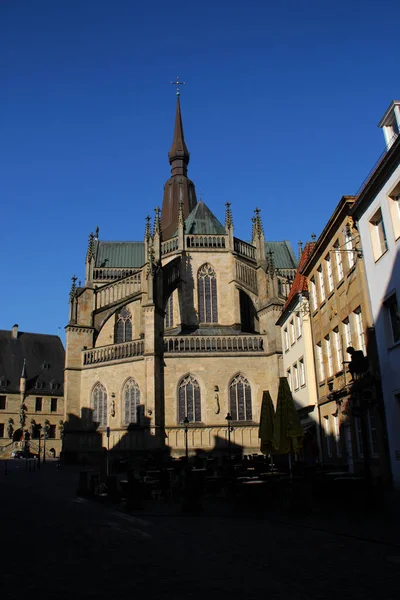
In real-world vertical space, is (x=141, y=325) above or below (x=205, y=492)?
above

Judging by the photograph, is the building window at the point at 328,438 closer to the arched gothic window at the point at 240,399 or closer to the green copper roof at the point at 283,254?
the arched gothic window at the point at 240,399

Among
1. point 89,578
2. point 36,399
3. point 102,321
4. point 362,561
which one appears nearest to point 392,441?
point 362,561

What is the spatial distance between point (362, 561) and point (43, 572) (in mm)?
4094

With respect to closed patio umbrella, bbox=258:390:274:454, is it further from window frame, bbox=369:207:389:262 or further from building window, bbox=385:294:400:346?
window frame, bbox=369:207:389:262

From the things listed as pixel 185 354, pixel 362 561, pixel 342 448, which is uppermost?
pixel 185 354

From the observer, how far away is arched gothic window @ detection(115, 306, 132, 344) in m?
42.6

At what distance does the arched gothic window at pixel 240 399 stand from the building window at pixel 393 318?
761 inches

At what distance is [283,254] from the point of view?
56.2 metres

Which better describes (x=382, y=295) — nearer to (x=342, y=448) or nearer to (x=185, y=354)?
(x=342, y=448)

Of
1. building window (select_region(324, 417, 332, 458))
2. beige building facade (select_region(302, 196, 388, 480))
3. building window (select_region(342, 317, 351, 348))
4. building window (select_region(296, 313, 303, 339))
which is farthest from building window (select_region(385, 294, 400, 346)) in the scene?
building window (select_region(296, 313, 303, 339))

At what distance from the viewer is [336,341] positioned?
21.3 meters

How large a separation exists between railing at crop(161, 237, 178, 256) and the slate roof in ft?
108

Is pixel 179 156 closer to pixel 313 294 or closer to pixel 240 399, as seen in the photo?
pixel 240 399

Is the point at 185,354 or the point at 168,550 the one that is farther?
the point at 185,354
